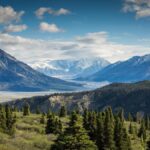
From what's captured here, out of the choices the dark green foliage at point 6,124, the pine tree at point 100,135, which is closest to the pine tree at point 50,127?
the dark green foliage at point 6,124

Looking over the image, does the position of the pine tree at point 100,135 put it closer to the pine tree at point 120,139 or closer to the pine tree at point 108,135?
the pine tree at point 108,135

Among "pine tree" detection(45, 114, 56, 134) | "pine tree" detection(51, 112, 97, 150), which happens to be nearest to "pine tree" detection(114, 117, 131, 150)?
"pine tree" detection(45, 114, 56, 134)

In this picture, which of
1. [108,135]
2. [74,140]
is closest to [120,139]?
[108,135]

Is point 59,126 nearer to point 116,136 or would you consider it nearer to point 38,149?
point 116,136

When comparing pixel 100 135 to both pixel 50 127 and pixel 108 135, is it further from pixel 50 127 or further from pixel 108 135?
pixel 50 127

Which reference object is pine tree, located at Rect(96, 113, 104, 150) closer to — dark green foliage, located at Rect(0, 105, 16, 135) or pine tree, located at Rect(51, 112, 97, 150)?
dark green foliage, located at Rect(0, 105, 16, 135)

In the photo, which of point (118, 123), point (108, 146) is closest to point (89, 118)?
point (118, 123)

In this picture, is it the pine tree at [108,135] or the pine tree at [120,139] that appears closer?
the pine tree at [108,135]

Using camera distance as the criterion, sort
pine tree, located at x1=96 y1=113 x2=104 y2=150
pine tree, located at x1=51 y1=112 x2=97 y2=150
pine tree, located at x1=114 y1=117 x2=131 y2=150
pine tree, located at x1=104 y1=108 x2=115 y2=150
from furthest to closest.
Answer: pine tree, located at x1=114 y1=117 x2=131 y2=150
pine tree, located at x1=96 y1=113 x2=104 y2=150
pine tree, located at x1=104 y1=108 x2=115 y2=150
pine tree, located at x1=51 y1=112 x2=97 y2=150

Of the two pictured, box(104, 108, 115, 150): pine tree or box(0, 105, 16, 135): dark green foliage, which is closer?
box(0, 105, 16, 135): dark green foliage

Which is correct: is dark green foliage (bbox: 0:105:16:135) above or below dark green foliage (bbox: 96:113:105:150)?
above

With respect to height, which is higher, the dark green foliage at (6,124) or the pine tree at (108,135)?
the dark green foliage at (6,124)

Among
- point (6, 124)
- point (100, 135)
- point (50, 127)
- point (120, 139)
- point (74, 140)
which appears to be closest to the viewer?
point (74, 140)

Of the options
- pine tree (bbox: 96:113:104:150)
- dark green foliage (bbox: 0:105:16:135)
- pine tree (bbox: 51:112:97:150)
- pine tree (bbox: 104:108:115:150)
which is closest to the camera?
pine tree (bbox: 51:112:97:150)
